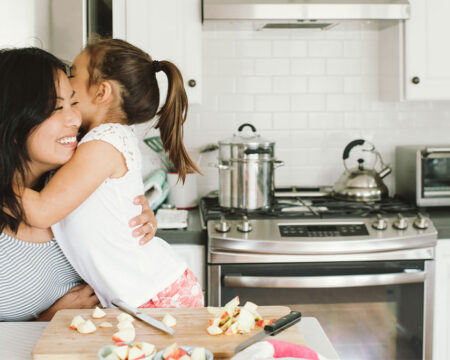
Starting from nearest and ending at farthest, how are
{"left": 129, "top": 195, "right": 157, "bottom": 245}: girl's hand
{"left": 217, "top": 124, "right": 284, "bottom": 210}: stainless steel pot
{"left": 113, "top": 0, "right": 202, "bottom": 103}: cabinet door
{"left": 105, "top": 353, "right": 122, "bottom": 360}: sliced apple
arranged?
{"left": 105, "top": 353, "right": 122, "bottom": 360}: sliced apple
{"left": 129, "top": 195, "right": 157, "bottom": 245}: girl's hand
{"left": 217, "top": 124, "right": 284, "bottom": 210}: stainless steel pot
{"left": 113, "top": 0, "right": 202, "bottom": 103}: cabinet door

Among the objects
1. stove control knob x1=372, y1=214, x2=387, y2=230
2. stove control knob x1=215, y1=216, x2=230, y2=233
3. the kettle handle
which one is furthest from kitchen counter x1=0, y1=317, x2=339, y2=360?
the kettle handle

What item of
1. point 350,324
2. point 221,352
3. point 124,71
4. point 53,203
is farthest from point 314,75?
point 221,352

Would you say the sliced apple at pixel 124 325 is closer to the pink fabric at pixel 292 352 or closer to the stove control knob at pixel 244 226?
the pink fabric at pixel 292 352

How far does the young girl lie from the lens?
4.54 ft

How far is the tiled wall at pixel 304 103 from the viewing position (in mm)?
2990

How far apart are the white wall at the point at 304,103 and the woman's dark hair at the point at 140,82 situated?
129 centimetres

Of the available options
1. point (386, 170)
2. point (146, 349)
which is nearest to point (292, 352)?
point (146, 349)

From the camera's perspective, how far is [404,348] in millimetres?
2408

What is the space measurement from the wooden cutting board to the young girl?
0.27 meters

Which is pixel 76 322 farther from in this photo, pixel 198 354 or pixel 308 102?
pixel 308 102

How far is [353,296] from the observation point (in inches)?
92.7

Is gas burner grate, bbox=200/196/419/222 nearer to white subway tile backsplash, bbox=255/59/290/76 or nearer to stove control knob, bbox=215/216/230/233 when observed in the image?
stove control knob, bbox=215/216/230/233

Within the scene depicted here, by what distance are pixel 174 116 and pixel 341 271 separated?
1087mm

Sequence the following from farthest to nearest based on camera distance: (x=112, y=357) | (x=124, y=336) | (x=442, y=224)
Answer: (x=442, y=224)
(x=124, y=336)
(x=112, y=357)
